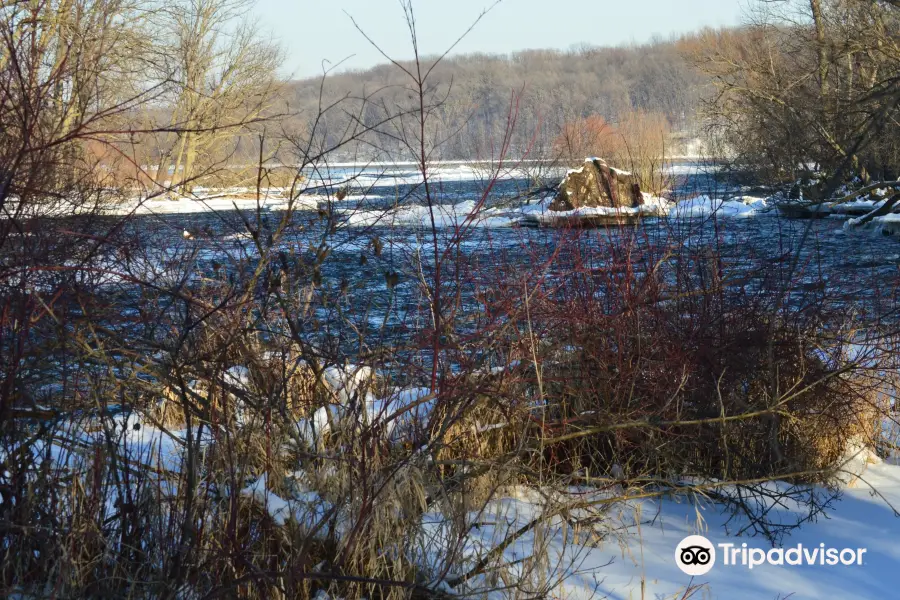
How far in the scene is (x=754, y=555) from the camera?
11.7 ft

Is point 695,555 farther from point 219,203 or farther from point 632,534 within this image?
point 219,203

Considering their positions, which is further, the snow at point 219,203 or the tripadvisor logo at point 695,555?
the tripadvisor logo at point 695,555

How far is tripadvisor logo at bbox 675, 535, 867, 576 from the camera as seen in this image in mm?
3400

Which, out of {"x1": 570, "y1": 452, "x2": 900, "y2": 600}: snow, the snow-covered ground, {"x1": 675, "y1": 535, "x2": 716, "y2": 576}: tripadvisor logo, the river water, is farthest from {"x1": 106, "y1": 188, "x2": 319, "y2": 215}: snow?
{"x1": 675, "y1": 535, "x2": 716, "y2": 576}: tripadvisor logo

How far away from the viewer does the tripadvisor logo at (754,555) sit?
134 inches

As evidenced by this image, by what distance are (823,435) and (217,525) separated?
10.4ft

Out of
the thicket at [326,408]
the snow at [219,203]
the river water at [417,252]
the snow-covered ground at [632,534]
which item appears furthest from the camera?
the river water at [417,252]

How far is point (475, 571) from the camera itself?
9.18ft

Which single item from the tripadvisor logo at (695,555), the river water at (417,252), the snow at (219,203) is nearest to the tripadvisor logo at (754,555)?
the tripadvisor logo at (695,555)

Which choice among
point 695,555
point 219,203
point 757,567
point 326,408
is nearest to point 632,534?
point 695,555

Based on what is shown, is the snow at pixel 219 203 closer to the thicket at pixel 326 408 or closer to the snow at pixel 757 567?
the thicket at pixel 326 408

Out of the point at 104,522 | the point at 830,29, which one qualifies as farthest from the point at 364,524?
the point at 830,29

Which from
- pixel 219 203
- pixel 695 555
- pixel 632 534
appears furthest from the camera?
pixel 219 203

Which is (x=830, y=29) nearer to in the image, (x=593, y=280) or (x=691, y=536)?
(x=593, y=280)
